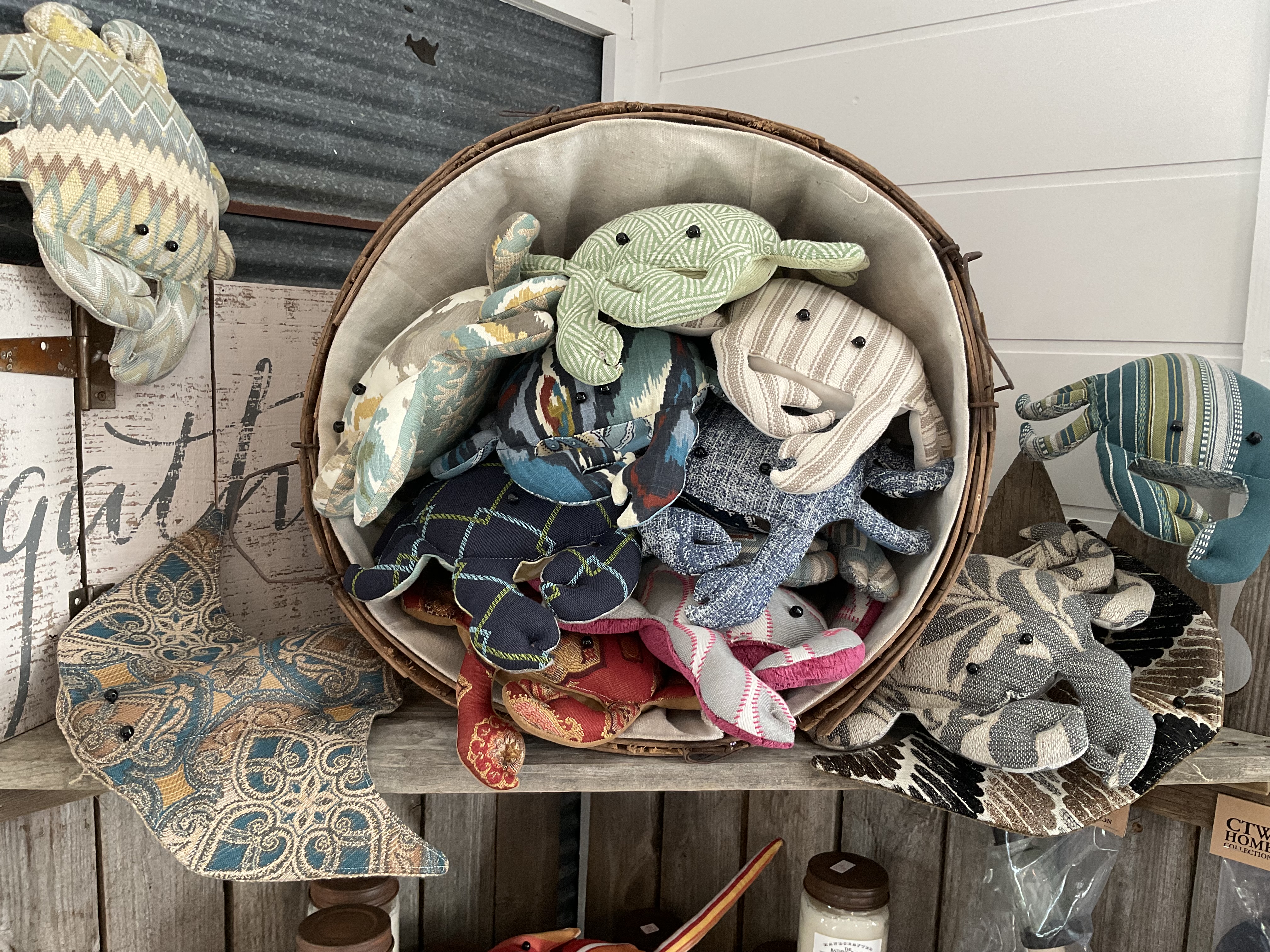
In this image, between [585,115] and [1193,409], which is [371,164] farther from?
[1193,409]

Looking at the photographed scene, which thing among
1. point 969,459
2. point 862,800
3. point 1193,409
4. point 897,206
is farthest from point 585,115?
point 862,800

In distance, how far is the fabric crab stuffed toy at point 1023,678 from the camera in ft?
2.28

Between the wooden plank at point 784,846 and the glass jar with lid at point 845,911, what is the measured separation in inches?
6.5

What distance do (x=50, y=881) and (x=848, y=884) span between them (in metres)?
0.75

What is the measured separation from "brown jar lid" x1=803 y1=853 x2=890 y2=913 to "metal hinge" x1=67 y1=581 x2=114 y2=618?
736 mm

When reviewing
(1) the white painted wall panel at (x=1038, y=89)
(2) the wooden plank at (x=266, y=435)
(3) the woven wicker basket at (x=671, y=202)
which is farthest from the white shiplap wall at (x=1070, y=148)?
(2) the wooden plank at (x=266, y=435)

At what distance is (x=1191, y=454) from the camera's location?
0.74 metres

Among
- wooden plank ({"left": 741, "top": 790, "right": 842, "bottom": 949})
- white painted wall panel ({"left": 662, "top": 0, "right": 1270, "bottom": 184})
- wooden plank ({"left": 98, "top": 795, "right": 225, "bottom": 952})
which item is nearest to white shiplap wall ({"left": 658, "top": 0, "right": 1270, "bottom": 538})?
white painted wall panel ({"left": 662, "top": 0, "right": 1270, "bottom": 184})

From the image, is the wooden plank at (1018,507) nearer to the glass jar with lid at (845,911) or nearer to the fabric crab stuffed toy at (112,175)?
the glass jar with lid at (845,911)

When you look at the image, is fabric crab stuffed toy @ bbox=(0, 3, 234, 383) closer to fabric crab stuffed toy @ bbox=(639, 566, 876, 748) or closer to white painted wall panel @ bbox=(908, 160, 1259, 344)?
fabric crab stuffed toy @ bbox=(639, 566, 876, 748)

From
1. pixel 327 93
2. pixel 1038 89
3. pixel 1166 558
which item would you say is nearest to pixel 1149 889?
pixel 1166 558

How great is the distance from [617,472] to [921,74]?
0.75m

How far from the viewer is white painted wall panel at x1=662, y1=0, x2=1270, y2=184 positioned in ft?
2.92

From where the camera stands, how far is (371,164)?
3.48ft
